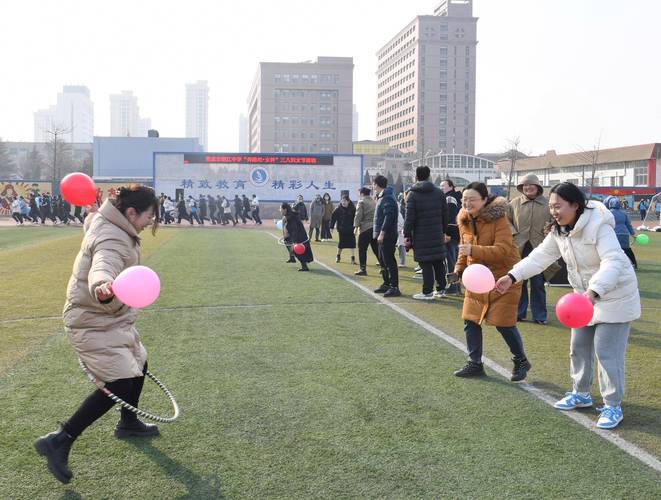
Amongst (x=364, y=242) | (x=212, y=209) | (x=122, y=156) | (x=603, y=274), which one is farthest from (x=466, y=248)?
(x=122, y=156)

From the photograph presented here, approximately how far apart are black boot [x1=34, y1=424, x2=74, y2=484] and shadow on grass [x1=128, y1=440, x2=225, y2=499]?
0.51 metres

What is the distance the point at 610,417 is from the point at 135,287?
333cm

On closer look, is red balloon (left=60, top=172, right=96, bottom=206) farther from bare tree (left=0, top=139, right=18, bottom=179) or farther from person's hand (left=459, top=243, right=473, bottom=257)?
bare tree (left=0, top=139, right=18, bottom=179)

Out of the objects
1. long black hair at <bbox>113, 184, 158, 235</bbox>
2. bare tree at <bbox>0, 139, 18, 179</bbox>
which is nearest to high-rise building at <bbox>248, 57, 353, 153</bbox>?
bare tree at <bbox>0, 139, 18, 179</bbox>

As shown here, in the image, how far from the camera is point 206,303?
32.9 feet

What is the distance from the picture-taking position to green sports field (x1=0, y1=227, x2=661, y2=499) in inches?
146

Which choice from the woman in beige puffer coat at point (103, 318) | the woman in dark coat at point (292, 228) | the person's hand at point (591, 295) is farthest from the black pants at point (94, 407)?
the woman in dark coat at point (292, 228)

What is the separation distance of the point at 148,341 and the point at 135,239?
370 centimetres

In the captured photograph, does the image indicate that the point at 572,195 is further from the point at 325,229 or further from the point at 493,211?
the point at 325,229

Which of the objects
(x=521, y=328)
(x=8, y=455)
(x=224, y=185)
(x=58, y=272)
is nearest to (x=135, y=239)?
(x=8, y=455)

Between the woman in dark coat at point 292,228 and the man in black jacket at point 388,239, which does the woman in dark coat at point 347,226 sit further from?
the man in black jacket at point 388,239

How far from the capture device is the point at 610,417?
4648mm

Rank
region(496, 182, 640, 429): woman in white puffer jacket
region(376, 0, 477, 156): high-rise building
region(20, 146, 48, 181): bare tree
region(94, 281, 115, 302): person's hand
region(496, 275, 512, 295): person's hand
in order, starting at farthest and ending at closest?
region(376, 0, 477, 156): high-rise building
region(20, 146, 48, 181): bare tree
region(496, 275, 512, 295): person's hand
region(496, 182, 640, 429): woman in white puffer jacket
region(94, 281, 115, 302): person's hand

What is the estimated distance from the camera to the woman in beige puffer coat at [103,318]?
3734mm
